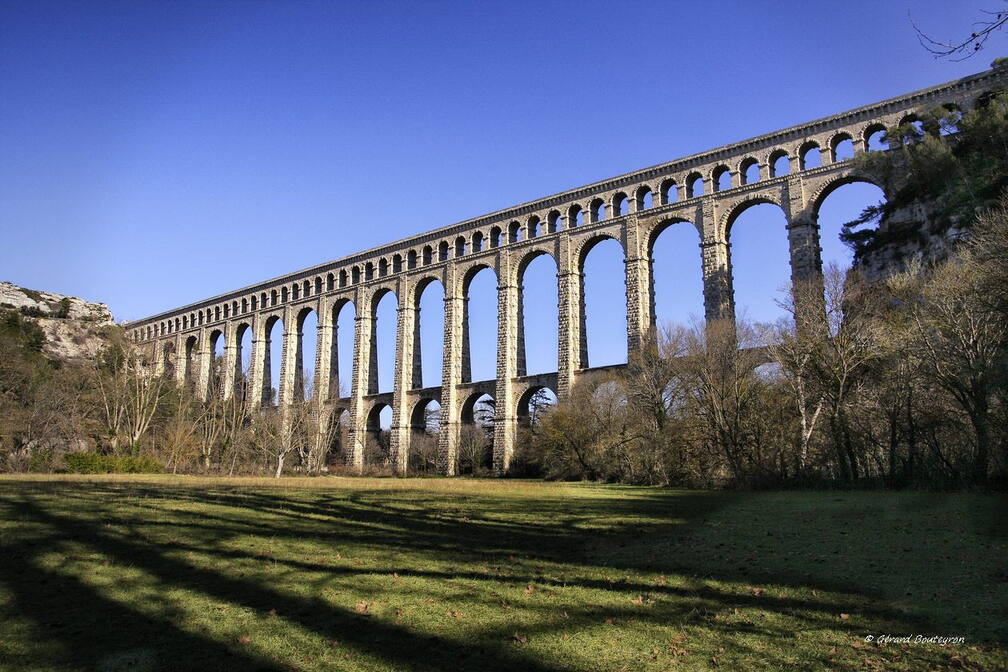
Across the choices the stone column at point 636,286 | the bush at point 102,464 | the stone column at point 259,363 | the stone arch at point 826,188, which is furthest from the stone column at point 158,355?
the stone arch at point 826,188

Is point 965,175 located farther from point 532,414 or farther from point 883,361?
point 532,414

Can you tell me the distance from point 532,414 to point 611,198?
18539mm

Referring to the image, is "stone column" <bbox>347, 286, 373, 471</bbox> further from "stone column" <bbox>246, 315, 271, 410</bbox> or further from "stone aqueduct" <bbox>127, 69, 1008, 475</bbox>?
"stone column" <bbox>246, 315, 271, 410</bbox>

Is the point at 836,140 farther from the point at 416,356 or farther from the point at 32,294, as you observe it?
the point at 32,294

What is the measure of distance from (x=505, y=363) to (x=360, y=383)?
15.8 metres

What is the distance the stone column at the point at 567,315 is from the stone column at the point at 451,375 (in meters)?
9.05

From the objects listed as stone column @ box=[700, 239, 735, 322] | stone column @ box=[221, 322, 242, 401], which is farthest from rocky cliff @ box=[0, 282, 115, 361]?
stone column @ box=[700, 239, 735, 322]

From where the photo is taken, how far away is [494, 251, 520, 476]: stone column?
4684 cm

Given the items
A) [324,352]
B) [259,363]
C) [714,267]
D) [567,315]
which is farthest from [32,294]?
[714,267]

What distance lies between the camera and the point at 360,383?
58250mm

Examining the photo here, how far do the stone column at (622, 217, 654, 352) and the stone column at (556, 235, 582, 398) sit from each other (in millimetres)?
3971

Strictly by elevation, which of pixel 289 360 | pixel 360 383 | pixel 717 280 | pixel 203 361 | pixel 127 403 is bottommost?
pixel 127 403

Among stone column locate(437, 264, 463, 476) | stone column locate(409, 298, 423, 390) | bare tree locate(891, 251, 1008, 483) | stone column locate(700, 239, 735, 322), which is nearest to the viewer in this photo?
bare tree locate(891, 251, 1008, 483)

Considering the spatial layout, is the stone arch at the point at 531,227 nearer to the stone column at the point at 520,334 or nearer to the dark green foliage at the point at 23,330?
the stone column at the point at 520,334
